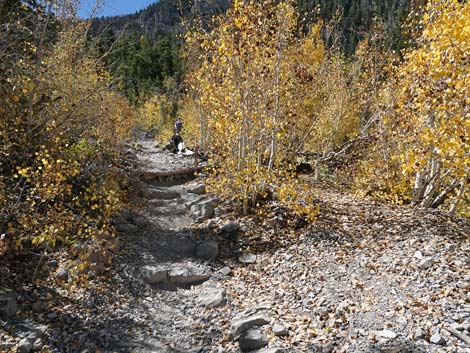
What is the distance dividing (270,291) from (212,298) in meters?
0.96

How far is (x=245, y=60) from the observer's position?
756 cm

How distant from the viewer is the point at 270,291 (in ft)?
19.2

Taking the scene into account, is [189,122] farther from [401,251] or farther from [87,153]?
[401,251]

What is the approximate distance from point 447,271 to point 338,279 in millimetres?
1507

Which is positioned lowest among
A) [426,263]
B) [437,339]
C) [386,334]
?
[386,334]

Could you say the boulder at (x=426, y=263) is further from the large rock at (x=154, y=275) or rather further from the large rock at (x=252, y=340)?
the large rock at (x=154, y=275)

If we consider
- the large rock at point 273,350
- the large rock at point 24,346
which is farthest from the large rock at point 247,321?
the large rock at point 24,346

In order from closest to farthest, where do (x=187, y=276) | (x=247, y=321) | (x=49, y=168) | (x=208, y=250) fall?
(x=247, y=321) < (x=49, y=168) < (x=187, y=276) < (x=208, y=250)

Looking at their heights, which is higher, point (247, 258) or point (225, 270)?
point (247, 258)

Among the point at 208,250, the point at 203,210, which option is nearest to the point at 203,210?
the point at 203,210

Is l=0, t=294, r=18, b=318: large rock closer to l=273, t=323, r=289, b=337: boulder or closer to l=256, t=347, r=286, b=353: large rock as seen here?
l=256, t=347, r=286, b=353: large rock

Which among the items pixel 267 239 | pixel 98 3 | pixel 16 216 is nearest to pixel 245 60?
pixel 98 3

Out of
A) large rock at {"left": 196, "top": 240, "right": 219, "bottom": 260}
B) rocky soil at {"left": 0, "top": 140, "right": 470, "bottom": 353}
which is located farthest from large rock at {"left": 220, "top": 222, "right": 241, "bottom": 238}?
large rock at {"left": 196, "top": 240, "right": 219, "bottom": 260}

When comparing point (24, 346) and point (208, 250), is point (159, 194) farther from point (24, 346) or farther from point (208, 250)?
point (24, 346)
